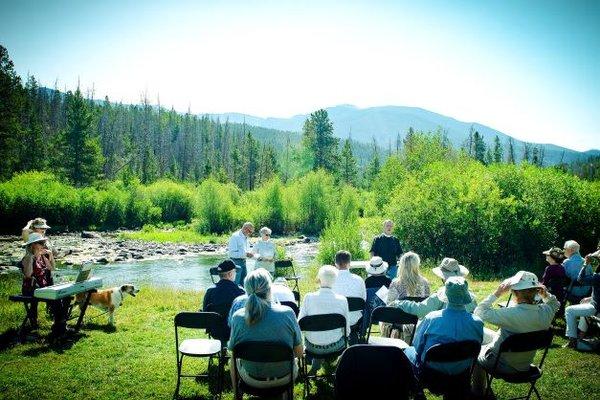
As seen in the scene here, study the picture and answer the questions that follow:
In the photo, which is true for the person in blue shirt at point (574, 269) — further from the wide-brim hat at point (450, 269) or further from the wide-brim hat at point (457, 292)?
the wide-brim hat at point (457, 292)

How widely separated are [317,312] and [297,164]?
56590mm

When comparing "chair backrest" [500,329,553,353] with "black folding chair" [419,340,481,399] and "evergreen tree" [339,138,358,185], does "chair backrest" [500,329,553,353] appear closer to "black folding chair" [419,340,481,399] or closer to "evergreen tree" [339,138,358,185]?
"black folding chair" [419,340,481,399]

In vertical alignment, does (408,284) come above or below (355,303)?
above

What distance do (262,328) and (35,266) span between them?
5.54 metres

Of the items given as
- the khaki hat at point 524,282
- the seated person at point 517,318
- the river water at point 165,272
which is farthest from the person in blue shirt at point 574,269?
the river water at point 165,272

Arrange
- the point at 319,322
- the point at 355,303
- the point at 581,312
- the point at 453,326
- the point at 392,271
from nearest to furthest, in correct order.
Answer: the point at 453,326
the point at 319,322
the point at 355,303
the point at 581,312
the point at 392,271

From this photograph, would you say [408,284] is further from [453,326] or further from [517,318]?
[453,326]

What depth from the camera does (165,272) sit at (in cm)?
2198

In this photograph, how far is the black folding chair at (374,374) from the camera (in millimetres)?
3176

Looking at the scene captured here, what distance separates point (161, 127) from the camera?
343 feet

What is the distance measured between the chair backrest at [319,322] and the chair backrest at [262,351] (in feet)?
2.85

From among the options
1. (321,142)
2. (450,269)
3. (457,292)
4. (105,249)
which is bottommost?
(105,249)

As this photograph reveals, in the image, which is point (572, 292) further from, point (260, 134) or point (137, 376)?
point (260, 134)

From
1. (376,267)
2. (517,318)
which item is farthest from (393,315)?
(376,267)
